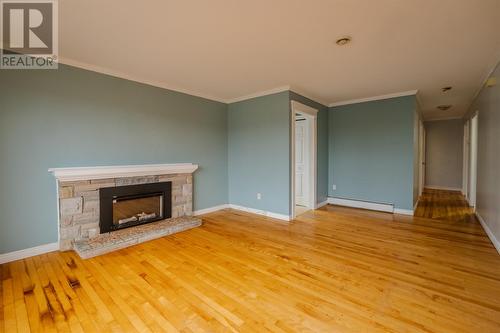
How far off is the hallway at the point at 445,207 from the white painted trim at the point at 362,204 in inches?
18.8

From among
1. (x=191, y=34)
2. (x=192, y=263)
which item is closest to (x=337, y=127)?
(x=191, y=34)

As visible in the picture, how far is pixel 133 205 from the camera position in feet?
11.6

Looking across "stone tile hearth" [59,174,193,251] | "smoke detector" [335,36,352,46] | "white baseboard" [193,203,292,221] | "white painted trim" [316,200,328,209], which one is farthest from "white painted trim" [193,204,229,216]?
"smoke detector" [335,36,352,46]

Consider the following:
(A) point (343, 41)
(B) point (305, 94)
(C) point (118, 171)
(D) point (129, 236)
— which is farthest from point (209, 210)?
(A) point (343, 41)

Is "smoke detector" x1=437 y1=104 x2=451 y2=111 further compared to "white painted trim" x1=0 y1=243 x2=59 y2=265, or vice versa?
"smoke detector" x1=437 y1=104 x2=451 y2=111

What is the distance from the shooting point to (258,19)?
2.08m

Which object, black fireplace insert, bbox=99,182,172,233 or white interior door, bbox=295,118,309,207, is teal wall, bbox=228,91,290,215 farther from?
black fireplace insert, bbox=99,182,172,233

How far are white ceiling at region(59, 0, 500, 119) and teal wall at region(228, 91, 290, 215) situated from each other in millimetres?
605

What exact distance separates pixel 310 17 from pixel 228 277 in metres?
2.58

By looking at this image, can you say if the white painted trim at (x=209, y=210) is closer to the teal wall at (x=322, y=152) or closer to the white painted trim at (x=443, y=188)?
the teal wall at (x=322, y=152)

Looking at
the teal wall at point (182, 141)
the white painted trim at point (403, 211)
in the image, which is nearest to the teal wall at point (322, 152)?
the teal wall at point (182, 141)

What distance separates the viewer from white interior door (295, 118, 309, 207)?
16.6 ft

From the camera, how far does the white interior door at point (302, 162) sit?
507 cm

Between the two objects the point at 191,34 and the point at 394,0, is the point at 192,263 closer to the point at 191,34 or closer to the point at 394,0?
the point at 191,34
